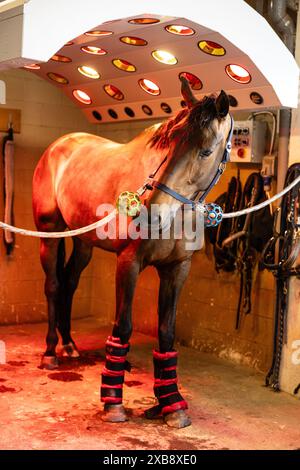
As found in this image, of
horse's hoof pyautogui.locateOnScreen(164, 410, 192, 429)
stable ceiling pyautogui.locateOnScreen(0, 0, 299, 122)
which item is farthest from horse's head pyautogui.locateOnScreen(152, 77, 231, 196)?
horse's hoof pyautogui.locateOnScreen(164, 410, 192, 429)

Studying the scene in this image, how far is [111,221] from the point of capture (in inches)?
163

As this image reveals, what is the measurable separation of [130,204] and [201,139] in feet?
1.73

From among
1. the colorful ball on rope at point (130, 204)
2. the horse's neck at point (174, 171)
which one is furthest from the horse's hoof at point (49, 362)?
the horse's neck at point (174, 171)

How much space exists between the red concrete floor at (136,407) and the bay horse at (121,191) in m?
0.16

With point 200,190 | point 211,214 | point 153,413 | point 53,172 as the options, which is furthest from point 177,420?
point 53,172

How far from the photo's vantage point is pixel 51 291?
5.16m

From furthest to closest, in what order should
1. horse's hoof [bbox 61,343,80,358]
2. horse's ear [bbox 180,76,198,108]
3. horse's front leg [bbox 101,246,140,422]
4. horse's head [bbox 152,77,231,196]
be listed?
horse's hoof [bbox 61,343,80,358] → horse's front leg [bbox 101,246,140,422] → horse's ear [bbox 180,76,198,108] → horse's head [bbox 152,77,231,196]

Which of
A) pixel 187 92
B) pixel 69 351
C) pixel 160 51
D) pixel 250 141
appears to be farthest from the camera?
pixel 69 351

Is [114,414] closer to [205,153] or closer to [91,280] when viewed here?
[205,153]

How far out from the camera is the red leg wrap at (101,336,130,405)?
3.90 m

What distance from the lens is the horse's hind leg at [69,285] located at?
5.38m

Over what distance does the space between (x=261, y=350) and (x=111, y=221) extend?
5.83 feet

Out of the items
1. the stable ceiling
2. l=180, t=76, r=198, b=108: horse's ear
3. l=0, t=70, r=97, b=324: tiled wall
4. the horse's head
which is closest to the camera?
the stable ceiling

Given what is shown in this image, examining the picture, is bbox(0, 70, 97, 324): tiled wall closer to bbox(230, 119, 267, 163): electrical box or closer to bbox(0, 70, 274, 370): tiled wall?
bbox(0, 70, 274, 370): tiled wall
